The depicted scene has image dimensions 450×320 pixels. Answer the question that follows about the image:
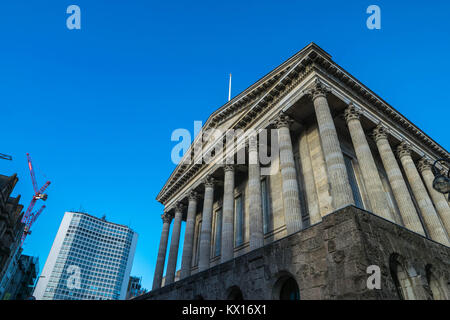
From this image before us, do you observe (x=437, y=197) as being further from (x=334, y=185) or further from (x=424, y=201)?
(x=334, y=185)

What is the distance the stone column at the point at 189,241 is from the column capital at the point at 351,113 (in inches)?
696

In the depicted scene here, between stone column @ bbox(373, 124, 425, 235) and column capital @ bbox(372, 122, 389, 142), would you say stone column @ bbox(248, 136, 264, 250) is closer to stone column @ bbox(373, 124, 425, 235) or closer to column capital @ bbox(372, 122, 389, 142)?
stone column @ bbox(373, 124, 425, 235)

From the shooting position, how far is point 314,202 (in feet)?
62.0

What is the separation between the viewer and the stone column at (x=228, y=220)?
20717 mm

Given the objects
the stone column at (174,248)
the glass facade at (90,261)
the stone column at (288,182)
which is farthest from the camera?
the glass facade at (90,261)

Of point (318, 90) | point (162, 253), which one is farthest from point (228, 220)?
point (162, 253)

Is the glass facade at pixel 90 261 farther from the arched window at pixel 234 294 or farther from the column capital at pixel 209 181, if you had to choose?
the arched window at pixel 234 294

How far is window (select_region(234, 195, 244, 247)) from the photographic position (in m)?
25.1

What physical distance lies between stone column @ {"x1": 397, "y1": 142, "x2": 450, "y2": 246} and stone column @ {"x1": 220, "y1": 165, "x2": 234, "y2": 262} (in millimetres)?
14320

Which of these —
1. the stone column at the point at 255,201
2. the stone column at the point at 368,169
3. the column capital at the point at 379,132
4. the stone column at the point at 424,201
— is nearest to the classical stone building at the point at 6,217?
the stone column at the point at 255,201

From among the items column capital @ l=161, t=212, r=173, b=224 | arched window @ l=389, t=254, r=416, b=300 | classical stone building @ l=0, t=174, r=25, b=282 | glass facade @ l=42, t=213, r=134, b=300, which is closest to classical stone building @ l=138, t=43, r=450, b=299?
arched window @ l=389, t=254, r=416, b=300

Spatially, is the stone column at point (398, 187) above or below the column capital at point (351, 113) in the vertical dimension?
below
